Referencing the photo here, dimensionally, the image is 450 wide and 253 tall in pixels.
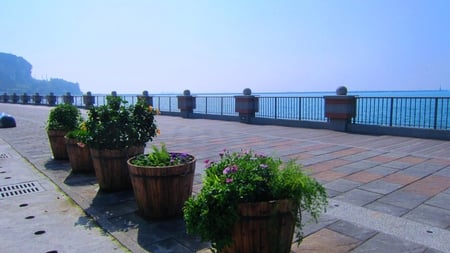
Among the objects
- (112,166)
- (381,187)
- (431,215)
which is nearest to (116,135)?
(112,166)

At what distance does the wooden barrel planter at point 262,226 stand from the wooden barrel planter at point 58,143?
19.6ft

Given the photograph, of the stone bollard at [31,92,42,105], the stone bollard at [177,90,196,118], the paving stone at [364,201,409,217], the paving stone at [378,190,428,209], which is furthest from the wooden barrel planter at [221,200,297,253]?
the stone bollard at [31,92,42,105]

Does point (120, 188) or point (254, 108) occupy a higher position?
point (254, 108)

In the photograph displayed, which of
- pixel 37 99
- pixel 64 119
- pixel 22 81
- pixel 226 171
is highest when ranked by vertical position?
pixel 22 81

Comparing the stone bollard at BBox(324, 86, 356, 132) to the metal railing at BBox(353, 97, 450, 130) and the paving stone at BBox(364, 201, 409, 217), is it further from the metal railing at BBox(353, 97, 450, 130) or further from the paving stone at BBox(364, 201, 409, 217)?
the paving stone at BBox(364, 201, 409, 217)

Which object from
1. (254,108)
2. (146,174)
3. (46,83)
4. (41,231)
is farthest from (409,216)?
(46,83)

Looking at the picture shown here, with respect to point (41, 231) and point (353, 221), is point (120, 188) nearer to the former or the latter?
point (41, 231)

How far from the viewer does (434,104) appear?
33.5 ft

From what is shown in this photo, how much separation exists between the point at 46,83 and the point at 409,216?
16692cm

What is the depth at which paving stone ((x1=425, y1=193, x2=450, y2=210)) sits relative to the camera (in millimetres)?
4240

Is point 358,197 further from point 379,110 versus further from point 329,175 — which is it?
point 379,110

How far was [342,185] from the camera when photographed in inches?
202

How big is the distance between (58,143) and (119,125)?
3298 mm

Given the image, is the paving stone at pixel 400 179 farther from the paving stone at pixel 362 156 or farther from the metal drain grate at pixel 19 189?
the metal drain grate at pixel 19 189
